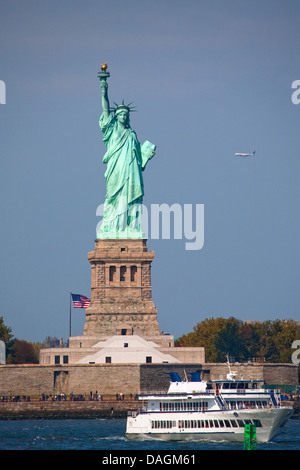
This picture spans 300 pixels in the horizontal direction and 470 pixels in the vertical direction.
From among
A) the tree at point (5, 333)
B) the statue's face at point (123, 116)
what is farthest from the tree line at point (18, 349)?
the statue's face at point (123, 116)

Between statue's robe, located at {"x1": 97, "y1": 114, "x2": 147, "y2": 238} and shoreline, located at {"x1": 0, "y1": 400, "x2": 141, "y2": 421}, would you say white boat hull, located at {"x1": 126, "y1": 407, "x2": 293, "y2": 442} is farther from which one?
statue's robe, located at {"x1": 97, "y1": 114, "x2": 147, "y2": 238}

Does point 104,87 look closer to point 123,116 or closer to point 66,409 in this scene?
point 123,116

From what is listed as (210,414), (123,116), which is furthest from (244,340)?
(210,414)

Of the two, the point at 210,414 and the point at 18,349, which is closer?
the point at 210,414

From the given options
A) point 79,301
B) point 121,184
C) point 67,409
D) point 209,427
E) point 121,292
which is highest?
point 121,184

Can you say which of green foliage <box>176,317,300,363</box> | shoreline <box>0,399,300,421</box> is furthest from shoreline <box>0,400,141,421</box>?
green foliage <box>176,317,300,363</box>
